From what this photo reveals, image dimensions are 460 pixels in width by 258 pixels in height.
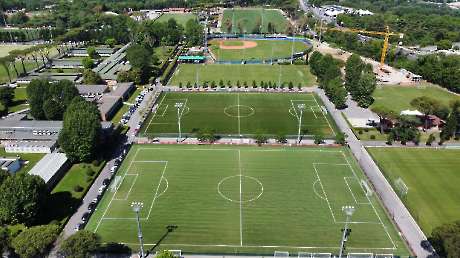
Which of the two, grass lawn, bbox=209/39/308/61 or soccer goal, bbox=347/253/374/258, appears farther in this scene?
grass lawn, bbox=209/39/308/61

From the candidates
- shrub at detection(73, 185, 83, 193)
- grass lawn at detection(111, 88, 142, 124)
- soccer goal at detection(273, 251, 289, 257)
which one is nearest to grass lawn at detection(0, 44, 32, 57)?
grass lawn at detection(111, 88, 142, 124)

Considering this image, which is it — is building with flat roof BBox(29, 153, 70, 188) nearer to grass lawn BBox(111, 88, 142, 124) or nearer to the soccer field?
A: the soccer field

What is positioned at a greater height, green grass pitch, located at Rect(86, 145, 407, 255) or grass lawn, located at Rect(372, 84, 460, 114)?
grass lawn, located at Rect(372, 84, 460, 114)

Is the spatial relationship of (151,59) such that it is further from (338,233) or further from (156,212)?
(338,233)

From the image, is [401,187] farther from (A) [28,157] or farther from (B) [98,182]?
(A) [28,157]

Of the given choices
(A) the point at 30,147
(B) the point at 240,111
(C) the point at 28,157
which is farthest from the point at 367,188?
(A) the point at 30,147

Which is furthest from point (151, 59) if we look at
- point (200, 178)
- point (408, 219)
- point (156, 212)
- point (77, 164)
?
point (408, 219)

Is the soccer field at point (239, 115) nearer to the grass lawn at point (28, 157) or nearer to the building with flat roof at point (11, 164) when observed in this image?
the grass lawn at point (28, 157)
